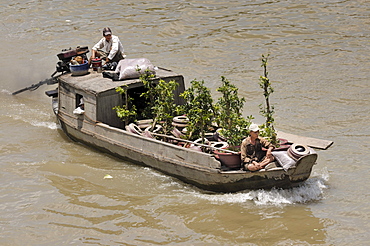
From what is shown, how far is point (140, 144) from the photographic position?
11180 millimetres

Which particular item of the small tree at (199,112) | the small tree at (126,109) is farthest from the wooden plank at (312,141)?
the small tree at (126,109)

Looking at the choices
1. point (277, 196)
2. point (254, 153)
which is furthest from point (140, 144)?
point (277, 196)

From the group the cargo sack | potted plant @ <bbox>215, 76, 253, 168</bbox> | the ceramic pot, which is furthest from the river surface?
the cargo sack

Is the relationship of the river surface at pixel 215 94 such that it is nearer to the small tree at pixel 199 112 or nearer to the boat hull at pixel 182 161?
the boat hull at pixel 182 161

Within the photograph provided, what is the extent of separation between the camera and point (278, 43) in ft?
63.3

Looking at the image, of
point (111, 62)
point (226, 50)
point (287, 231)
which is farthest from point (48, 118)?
point (287, 231)

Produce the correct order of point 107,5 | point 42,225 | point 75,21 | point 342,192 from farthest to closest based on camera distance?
1. point 107,5
2. point 75,21
3. point 342,192
4. point 42,225

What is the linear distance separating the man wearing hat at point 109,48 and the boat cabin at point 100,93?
0.68 meters

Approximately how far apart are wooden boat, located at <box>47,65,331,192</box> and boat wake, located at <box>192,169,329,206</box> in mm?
110

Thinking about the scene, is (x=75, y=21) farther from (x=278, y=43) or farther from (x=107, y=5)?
(x=278, y=43)

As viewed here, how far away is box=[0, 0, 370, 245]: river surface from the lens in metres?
9.11

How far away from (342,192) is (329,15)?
12.8m

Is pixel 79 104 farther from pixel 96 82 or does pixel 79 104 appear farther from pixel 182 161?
pixel 182 161

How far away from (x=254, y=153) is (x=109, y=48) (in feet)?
18.6
